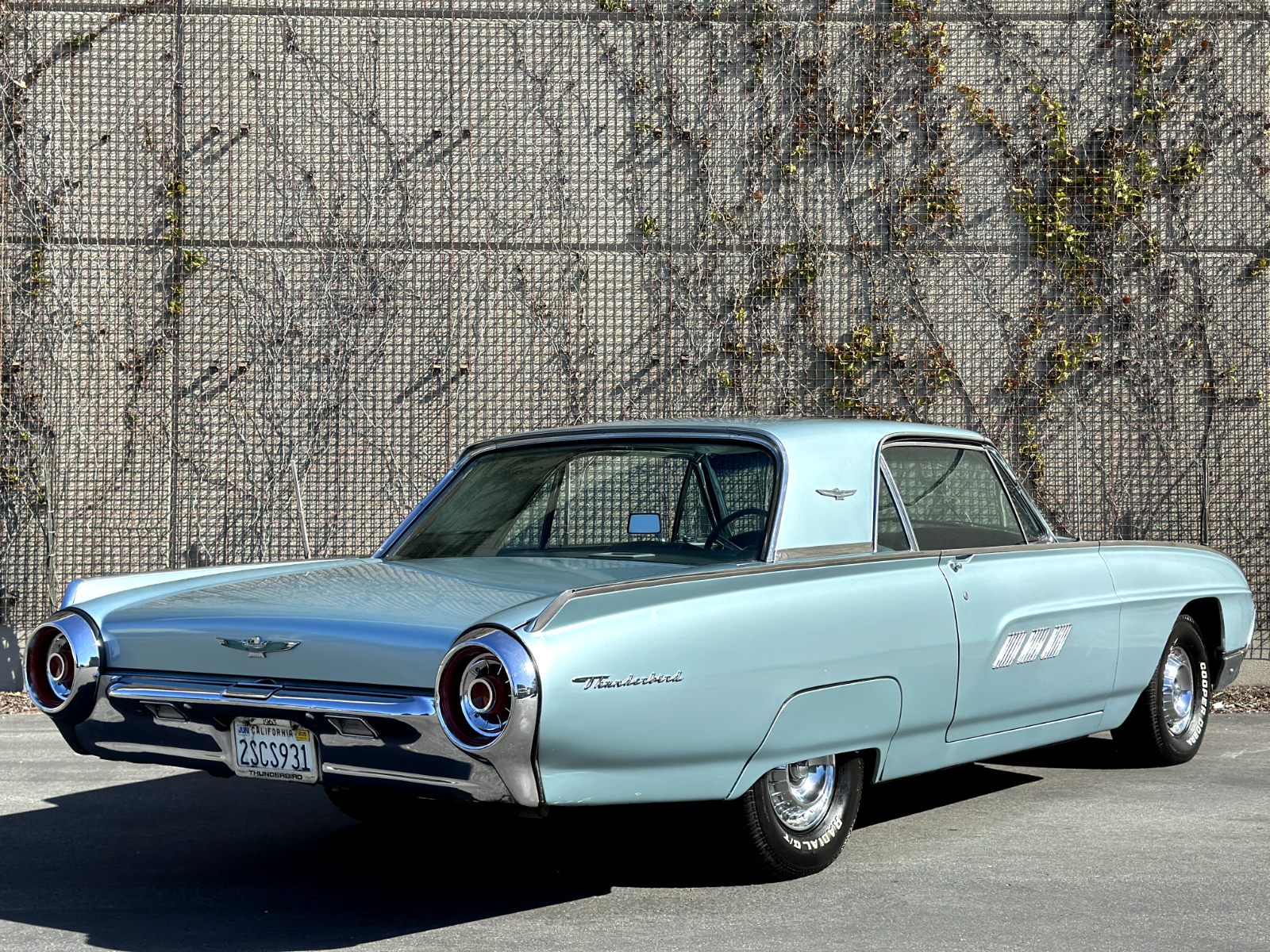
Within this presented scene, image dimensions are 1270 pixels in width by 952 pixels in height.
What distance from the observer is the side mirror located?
14.9 feet

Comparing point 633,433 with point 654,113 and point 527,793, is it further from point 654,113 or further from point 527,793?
point 654,113

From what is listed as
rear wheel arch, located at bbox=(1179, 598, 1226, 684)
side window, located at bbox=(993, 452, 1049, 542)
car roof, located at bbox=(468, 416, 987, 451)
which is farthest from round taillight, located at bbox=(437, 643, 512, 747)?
rear wheel arch, located at bbox=(1179, 598, 1226, 684)

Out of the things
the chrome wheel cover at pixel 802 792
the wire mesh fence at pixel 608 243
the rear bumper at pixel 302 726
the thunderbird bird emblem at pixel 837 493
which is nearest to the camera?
the rear bumper at pixel 302 726

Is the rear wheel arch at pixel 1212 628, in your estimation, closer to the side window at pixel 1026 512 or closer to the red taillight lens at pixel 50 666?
the side window at pixel 1026 512

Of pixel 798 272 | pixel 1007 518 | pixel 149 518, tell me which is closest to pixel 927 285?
pixel 798 272

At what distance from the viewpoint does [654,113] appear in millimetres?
9953

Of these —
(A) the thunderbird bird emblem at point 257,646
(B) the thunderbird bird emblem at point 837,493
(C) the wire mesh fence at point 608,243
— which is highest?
(C) the wire mesh fence at point 608,243

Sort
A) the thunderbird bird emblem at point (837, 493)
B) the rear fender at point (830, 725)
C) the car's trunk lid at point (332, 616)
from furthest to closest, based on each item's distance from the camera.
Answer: the thunderbird bird emblem at point (837, 493)
the rear fender at point (830, 725)
the car's trunk lid at point (332, 616)

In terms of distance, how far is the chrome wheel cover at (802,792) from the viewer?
4.10 m

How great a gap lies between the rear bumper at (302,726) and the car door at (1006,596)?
1854 millimetres

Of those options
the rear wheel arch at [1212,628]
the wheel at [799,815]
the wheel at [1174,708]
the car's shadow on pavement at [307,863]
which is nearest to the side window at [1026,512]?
the wheel at [1174,708]

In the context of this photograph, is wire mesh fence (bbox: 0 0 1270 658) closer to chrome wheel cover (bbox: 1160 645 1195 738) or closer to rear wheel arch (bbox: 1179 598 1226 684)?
rear wheel arch (bbox: 1179 598 1226 684)

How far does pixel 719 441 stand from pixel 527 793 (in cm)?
161

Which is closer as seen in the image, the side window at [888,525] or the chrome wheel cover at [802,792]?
the chrome wheel cover at [802,792]
